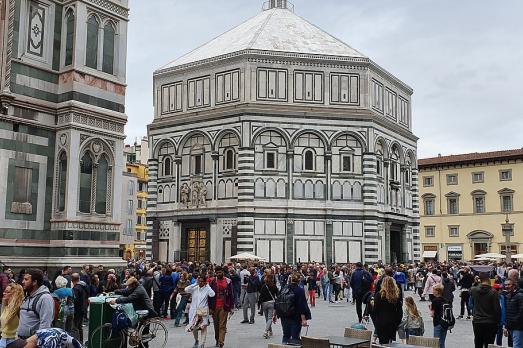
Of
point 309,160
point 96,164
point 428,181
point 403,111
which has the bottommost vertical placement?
point 96,164

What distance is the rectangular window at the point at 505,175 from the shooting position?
57000mm

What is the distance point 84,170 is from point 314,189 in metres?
21.4

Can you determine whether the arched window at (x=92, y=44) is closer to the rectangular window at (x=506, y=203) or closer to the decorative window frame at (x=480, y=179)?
the decorative window frame at (x=480, y=179)

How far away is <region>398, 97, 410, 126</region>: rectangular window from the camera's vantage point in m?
43.9

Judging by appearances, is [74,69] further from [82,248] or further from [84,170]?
[82,248]

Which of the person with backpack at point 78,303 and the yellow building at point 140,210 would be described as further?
the yellow building at point 140,210

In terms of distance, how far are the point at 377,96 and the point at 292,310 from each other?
102 ft

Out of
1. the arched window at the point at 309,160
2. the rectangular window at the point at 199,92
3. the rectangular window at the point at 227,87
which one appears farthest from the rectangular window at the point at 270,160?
the rectangular window at the point at 199,92

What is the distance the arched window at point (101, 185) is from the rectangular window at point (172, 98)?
22.9m

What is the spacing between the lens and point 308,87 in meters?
38.6

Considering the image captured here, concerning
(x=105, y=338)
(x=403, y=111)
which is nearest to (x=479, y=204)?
(x=403, y=111)

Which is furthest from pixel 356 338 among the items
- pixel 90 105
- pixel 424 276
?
pixel 424 276

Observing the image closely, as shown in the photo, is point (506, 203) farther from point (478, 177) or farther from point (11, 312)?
point (11, 312)

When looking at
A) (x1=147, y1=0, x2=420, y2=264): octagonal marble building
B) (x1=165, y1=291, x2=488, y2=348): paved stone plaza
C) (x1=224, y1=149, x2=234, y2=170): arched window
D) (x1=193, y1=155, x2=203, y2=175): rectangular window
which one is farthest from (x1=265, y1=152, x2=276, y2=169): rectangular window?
(x1=165, y1=291, x2=488, y2=348): paved stone plaza
